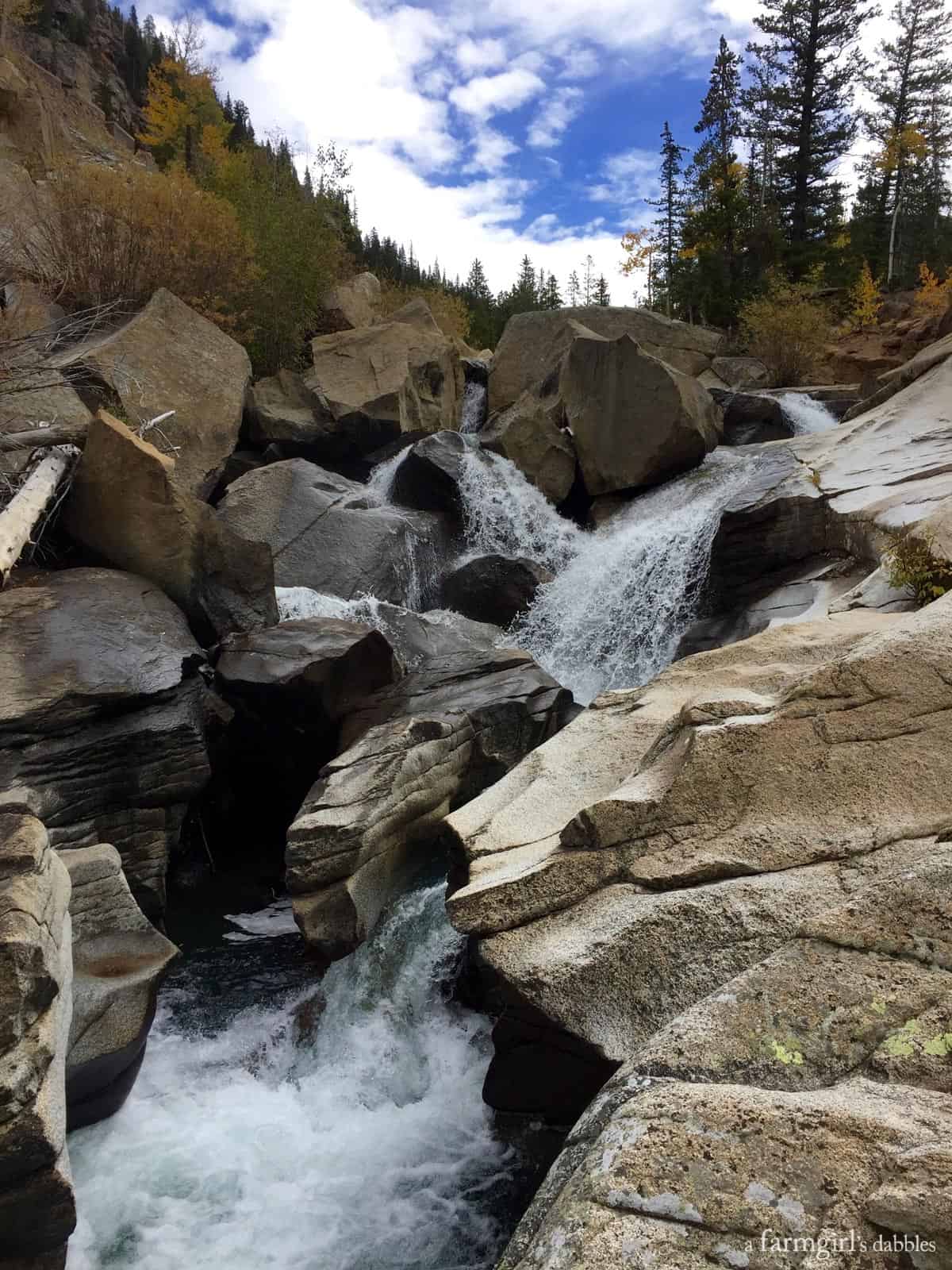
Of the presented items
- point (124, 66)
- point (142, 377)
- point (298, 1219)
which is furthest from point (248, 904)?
point (124, 66)

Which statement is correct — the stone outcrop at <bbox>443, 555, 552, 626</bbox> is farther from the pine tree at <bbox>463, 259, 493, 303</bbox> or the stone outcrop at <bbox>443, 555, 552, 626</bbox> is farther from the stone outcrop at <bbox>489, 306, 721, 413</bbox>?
the pine tree at <bbox>463, 259, 493, 303</bbox>

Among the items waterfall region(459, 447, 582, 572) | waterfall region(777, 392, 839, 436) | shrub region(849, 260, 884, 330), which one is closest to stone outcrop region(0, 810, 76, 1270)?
waterfall region(459, 447, 582, 572)

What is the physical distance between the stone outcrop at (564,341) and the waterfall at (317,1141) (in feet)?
50.2

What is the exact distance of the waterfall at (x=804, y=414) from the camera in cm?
1861

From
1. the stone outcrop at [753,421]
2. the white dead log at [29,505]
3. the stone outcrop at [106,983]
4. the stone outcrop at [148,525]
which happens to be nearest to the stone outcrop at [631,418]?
the stone outcrop at [753,421]

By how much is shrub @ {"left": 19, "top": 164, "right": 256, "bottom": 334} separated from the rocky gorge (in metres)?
2.41

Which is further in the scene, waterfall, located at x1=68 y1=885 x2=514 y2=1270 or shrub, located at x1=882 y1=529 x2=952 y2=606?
shrub, located at x1=882 y1=529 x2=952 y2=606

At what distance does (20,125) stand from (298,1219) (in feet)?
88.8

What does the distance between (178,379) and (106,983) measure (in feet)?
36.7

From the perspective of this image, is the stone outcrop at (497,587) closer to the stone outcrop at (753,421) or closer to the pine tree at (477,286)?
the stone outcrop at (753,421)

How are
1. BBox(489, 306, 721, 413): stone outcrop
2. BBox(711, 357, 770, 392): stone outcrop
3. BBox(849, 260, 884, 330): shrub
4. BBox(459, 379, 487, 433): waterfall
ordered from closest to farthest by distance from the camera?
BBox(489, 306, 721, 413): stone outcrop < BBox(459, 379, 487, 433): waterfall < BBox(711, 357, 770, 392): stone outcrop < BBox(849, 260, 884, 330): shrub

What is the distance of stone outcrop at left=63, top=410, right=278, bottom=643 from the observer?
9.84 m

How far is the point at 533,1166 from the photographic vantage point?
192 inches

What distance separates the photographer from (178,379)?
14414mm
